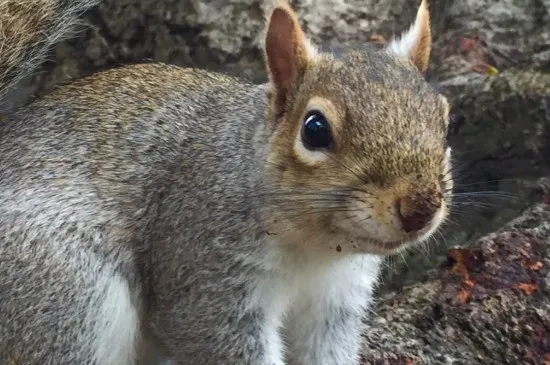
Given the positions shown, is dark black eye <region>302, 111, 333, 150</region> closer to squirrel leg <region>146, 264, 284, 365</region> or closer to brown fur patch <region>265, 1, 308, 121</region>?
brown fur patch <region>265, 1, 308, 121</region>

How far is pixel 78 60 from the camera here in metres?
3.79

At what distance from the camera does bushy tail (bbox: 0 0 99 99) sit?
107 inches

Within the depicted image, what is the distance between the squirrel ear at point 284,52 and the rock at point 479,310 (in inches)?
33.6

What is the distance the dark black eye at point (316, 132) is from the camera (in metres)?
2.07

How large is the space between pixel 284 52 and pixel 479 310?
3.22 ft

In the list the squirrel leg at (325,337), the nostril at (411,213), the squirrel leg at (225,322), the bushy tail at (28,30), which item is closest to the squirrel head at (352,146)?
the nostril at (411,213)

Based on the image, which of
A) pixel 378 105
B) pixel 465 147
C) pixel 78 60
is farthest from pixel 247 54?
pixel 378 105

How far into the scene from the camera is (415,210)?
1.92m

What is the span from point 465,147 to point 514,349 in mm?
1093

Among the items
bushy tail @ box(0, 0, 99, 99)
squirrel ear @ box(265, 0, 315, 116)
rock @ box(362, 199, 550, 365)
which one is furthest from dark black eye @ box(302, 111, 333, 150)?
bushy tail @ box(0, 0, 99, 99)

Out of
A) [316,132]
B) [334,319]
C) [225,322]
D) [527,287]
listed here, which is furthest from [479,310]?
[316,132]

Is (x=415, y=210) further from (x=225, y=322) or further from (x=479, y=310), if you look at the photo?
(x=479, y=310)

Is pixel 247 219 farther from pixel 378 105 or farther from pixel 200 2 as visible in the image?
pixel 200 2

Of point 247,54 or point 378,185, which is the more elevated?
point 378,185
